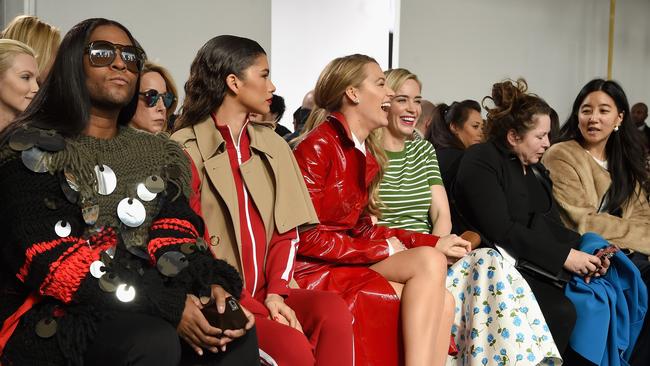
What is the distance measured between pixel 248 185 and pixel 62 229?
69 centimetres

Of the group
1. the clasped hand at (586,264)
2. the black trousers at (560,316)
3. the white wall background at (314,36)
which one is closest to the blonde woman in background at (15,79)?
the black trousers at (560,316)

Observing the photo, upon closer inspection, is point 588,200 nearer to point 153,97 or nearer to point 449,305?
point 449,305

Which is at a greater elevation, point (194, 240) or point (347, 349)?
point (194, 240)

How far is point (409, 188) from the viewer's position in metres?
3.10

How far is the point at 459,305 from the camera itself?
A: 2.89m

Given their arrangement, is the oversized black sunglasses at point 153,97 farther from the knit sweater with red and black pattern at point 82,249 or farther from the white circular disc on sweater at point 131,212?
the white circular disc on sweater at point 131,212

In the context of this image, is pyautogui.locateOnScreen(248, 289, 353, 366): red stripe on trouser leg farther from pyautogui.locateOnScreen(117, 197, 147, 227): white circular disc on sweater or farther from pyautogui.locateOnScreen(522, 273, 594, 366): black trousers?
pyautogui.locateOnScreen(522, 273, 594, 366): black trousers

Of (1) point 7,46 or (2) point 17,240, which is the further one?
(1) point 7,46

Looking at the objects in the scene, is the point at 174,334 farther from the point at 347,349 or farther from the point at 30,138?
the point at 347,349

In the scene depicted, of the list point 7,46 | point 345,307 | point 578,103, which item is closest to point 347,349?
point 345,307

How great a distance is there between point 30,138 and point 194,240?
17.6 inches

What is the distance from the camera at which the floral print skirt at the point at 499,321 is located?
2.73 metres

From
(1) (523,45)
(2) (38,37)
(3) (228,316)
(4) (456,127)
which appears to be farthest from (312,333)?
(1) (523,45)

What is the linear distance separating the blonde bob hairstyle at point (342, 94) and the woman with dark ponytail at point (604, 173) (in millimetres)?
1050
